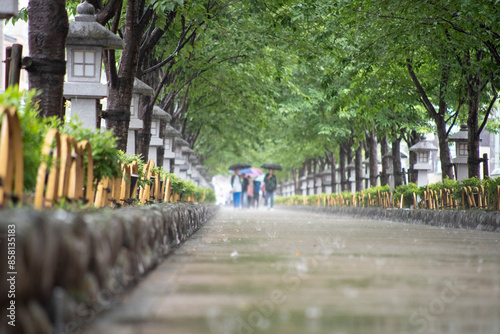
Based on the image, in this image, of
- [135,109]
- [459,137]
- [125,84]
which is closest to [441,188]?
[459,137]

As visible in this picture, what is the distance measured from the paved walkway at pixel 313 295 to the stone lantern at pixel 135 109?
28.7 ft

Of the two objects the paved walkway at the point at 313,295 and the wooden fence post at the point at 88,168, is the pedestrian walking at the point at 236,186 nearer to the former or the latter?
the paved walkway at the point at 313,295

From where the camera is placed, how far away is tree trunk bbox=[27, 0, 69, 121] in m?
9.05

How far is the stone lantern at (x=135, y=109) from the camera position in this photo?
53.3 feet

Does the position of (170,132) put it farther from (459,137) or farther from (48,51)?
(48,51)

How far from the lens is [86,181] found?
7.16m

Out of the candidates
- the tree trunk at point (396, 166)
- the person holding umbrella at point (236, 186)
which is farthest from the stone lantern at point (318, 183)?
the tree trunk at point (396, 166)

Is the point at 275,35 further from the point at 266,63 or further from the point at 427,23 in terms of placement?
the point at 427,23

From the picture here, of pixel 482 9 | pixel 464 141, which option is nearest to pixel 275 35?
pixel 482 9

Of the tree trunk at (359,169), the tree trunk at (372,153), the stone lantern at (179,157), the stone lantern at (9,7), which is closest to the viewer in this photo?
the stone lantern at (9,7)

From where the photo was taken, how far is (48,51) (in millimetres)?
9141

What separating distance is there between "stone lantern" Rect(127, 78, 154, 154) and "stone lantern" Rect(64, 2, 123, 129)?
443cm

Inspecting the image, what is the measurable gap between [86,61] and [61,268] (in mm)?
8699

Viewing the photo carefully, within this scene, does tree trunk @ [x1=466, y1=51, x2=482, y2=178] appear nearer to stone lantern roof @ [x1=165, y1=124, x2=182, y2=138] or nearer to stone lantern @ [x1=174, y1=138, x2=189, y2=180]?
stone lantern roof @ [x1=165, y1=124, x2=182, y2=138]
